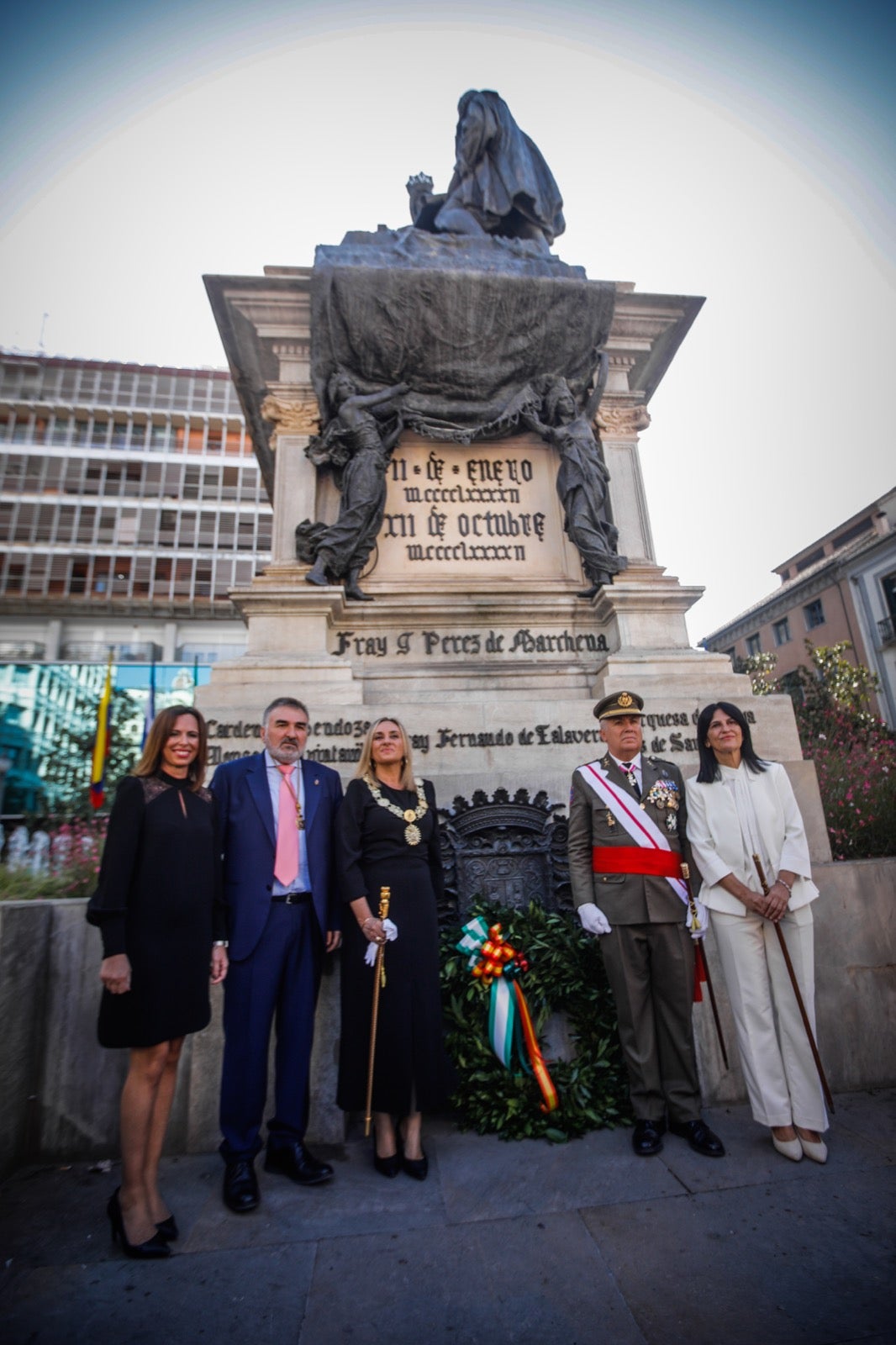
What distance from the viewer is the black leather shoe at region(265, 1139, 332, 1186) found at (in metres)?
3.04

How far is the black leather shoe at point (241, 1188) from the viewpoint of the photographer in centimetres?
282

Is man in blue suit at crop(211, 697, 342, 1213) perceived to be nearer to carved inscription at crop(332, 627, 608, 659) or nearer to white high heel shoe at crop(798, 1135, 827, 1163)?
white high heel shoe at crop(798, 1135, 827, 1163)

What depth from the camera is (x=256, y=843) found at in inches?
132

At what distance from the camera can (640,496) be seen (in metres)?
Result: 6.76

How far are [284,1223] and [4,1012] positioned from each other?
66.7 inches

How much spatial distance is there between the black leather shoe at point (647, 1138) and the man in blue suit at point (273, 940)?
1.44 m

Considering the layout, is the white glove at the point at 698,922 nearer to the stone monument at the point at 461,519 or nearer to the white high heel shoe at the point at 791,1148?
the white high heel shoe at the point at 791,1148

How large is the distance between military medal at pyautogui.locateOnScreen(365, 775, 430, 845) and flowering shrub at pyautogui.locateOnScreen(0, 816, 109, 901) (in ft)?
7.97

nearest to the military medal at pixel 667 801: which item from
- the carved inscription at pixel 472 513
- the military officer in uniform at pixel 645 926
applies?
the military officer in uniform at pixel 645 926

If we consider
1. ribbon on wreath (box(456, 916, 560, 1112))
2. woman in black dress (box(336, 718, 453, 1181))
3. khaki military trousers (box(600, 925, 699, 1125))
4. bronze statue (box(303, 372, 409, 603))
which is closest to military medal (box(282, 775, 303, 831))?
woman in black dress (box(336, 718, 453, 1181))

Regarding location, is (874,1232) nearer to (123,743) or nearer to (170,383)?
(123,743)

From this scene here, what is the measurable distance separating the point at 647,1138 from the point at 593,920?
1001mm

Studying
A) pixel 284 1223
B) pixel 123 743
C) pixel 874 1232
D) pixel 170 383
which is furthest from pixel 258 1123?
pixel 170 383

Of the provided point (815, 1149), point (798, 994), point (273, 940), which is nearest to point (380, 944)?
point (273, 940)
